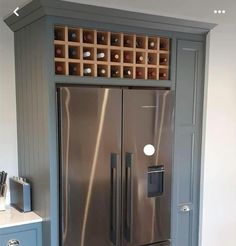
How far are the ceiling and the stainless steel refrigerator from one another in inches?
23.7

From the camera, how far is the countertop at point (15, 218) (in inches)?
87.3

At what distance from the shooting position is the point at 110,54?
2.45 m

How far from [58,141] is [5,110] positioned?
63cm

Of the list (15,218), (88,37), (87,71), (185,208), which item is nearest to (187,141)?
(185,208)

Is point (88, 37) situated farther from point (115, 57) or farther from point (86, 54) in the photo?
point (115, 57)

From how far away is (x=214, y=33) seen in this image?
303cm

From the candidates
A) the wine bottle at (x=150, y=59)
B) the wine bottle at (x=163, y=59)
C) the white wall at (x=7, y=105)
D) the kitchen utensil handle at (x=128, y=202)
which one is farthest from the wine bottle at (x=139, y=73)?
the white wall at (x=7, y=105)

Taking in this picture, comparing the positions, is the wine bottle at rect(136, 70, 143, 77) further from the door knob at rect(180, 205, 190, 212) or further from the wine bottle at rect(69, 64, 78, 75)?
the door knob at rect(180, 205, 190, 212)

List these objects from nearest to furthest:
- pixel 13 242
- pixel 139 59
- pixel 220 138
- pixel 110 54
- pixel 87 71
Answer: pixel 13 242 < pixel 87 71 < pixel 110 54 < pixel 139 59 < pixel 220 138

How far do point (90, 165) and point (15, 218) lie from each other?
24.4 inches

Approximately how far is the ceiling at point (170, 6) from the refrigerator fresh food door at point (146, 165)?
0.61 m

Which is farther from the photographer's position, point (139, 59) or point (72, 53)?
point (139, 59)

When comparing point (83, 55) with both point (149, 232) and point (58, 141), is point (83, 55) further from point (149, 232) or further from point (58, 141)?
point (149, 232)

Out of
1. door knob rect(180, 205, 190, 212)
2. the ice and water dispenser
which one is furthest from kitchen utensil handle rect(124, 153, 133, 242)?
door knob rect(180, 205, 190, 212)
